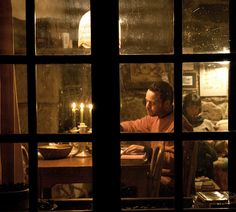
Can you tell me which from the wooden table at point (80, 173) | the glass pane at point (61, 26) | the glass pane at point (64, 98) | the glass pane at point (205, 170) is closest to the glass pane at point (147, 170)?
the wooden table at point (80, 173)

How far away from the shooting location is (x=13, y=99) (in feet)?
10.8

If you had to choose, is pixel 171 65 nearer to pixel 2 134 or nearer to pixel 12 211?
pixel 2 134

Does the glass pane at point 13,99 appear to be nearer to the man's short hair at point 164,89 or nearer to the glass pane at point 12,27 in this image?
the glass pane at point 12,27

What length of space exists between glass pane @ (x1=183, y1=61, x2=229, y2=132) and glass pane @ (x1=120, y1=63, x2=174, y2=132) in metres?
0.13

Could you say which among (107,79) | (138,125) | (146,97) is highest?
(107,79)

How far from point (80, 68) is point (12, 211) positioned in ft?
3.79

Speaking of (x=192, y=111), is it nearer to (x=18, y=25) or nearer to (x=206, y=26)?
(x=206, y=26)

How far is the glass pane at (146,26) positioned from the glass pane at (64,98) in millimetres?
402

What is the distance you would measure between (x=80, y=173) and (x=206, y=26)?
1736 mm

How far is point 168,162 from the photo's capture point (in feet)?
10.7

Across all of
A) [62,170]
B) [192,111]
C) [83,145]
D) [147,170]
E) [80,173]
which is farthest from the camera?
[62,170]

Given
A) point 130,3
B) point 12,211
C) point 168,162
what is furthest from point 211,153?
point 12,211

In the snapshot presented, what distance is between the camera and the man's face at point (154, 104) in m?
3.04

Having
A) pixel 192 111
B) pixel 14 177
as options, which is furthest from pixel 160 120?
pixel 14 177
